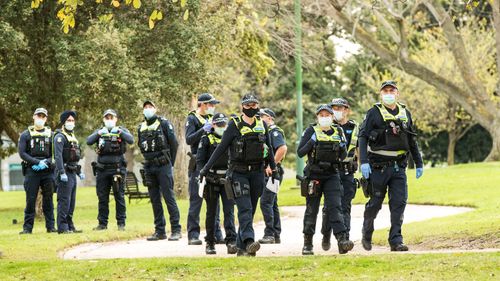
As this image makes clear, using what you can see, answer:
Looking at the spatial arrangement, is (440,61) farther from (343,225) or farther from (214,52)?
(343,225)

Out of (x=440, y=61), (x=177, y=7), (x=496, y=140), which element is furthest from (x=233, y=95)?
(x=177, y=7)

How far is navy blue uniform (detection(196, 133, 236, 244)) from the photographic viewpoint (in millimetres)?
14570

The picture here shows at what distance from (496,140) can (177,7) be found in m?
18.1

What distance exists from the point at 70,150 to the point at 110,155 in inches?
28.1

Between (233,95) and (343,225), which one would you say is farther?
(233,95)

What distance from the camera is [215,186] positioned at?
48.0 ft

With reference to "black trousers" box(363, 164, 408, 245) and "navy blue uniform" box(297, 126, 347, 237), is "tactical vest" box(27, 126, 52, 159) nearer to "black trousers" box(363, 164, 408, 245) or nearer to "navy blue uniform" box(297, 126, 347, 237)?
"navy blue uniform" box(297, 126, 347, 237)

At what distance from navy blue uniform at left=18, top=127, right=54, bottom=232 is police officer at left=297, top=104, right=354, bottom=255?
5.89m

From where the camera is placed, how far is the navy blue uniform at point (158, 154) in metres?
16.9

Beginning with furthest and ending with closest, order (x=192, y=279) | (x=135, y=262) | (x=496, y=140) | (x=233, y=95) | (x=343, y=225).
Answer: (x=233, y=95), (x=496, y=140), (x=343, y=225), (x=135, y=262), (x=192, y=279)

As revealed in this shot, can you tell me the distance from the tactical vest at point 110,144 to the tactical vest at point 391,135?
232 inches

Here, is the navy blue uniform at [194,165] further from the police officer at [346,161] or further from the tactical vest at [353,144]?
the tactical vest at [353,144]

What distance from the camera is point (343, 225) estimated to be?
1416 centimetres

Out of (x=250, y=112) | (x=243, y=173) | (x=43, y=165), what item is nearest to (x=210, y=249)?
(x=243, y=173)
